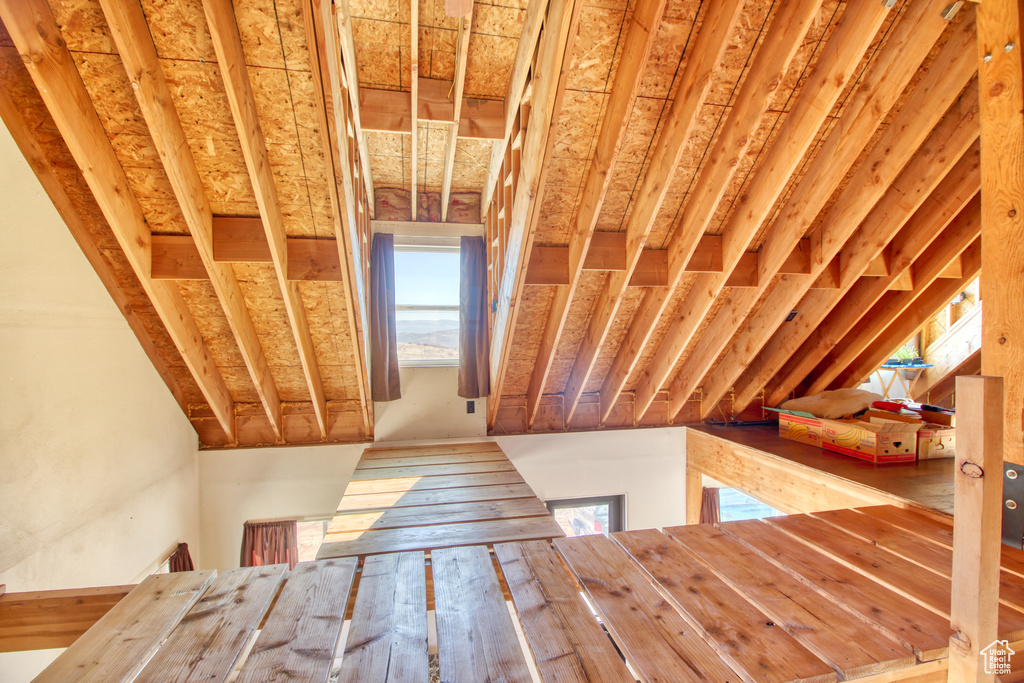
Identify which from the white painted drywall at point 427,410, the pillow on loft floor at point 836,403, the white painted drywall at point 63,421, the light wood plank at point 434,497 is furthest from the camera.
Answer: the white painted drywall at point 427,410

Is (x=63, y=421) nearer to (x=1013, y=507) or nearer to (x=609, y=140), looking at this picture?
(x=609, y=140)

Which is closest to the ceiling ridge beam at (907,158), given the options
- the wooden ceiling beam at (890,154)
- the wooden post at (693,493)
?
the wooden ceiling beam at (890,154)

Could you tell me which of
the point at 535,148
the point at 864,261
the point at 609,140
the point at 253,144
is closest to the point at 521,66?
the point at 535,148

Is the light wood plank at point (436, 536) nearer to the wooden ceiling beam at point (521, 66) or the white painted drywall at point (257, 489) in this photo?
the white painted drywall at point (257, 489)

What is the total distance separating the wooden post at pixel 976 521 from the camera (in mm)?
1254

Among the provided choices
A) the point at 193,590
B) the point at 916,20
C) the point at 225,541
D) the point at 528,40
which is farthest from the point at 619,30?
the point at 225,541

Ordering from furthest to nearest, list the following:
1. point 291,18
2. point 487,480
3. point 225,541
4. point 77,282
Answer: point 225,541 → point 487,480 → point 77,282 → point 291,18

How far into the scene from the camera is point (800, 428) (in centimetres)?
433

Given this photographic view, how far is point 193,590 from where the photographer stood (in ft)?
5.76

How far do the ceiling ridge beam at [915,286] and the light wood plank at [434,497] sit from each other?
3.04 m

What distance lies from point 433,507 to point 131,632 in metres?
1.48

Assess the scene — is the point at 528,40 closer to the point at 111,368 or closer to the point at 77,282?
the point at 77,282

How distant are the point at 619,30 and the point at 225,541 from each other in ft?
15.4

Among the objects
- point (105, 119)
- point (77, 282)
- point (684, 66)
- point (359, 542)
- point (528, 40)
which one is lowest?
point (359, 542)
